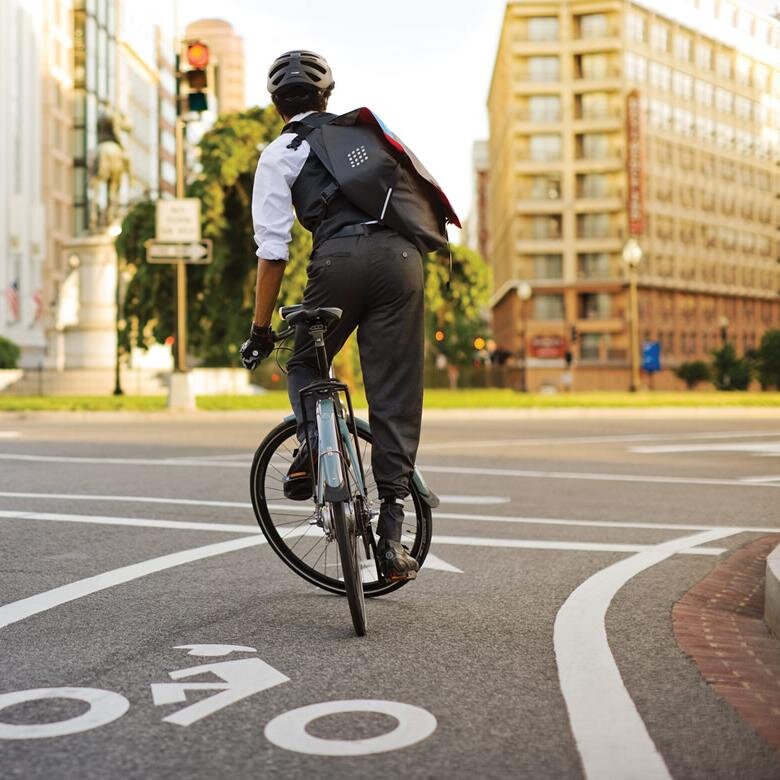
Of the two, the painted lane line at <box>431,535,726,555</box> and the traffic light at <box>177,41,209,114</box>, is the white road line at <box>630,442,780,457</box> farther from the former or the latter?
the traffic light at <box>177,41,209,114</box>

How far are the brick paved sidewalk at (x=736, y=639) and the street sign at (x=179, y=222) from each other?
20.7 meters

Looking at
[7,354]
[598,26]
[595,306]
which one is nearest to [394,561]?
[7,354]

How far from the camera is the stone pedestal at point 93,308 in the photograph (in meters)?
40.9

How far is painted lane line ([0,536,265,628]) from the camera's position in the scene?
183 inches

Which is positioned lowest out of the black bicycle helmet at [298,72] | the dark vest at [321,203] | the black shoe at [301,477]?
the black shoe at [301,477]

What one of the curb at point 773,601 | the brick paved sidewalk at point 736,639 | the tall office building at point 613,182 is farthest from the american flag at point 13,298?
the curb at point 773,601

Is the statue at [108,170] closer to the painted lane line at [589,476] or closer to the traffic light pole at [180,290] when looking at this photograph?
the traffic light pole at [180,290]

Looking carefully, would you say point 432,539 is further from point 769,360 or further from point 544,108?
point 544,108

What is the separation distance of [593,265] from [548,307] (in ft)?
13.1

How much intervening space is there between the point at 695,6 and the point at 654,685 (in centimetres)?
9296

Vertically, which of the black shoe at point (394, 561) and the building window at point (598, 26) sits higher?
the building window at point (598, 26)

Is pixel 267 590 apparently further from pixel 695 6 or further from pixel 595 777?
pixel 695 6

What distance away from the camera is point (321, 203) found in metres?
4.46

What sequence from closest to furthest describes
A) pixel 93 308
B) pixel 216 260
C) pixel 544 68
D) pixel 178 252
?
1. pixel 178 252
2. pixel 216 260
3. pixel 93 308
4. pixel 544 68
